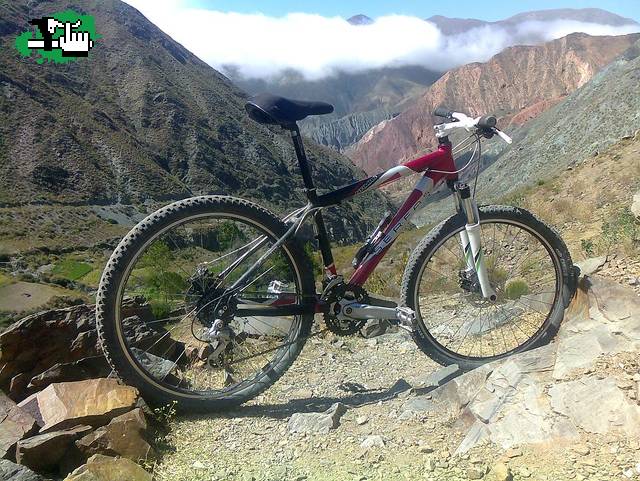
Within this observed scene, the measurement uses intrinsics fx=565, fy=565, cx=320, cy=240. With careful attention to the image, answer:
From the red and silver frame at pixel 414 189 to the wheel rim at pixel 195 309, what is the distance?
1.86 ft

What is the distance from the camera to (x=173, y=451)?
3453 mm

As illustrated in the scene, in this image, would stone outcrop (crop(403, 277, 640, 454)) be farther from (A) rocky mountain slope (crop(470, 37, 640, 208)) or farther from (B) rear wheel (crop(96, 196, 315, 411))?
(A) rocky mountain slope (crop(470, 37, 640, 208))

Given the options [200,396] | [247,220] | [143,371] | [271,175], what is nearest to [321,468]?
[200,396]

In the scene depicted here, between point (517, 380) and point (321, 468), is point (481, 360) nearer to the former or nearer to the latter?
point (517, 380)

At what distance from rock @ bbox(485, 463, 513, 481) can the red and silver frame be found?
1754 millimetres

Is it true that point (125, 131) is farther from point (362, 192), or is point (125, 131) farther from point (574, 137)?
point (362, 192)

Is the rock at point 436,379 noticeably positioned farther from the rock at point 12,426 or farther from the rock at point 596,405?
the rock at point 12,426

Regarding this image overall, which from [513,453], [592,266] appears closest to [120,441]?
[513,453]

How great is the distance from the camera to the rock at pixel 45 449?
306cm

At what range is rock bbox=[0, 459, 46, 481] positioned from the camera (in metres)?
2.85

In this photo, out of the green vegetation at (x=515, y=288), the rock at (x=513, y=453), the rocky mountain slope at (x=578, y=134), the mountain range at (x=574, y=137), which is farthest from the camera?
the rocky mountain slope at (x=578, y=134)

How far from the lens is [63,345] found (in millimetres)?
4320

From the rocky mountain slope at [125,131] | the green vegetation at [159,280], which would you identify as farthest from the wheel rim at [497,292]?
the rocky mountain slope at [125,131]

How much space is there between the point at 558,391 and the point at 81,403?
2865 millimetres
